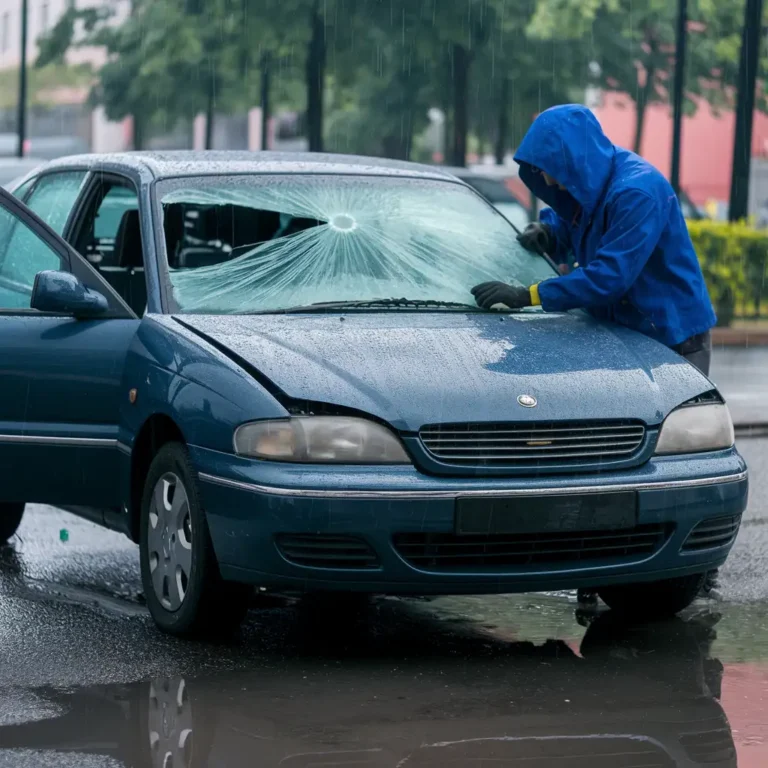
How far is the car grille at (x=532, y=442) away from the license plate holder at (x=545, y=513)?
0.12 metres

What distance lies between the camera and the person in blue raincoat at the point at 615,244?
616cm

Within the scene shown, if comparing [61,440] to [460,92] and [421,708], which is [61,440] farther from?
[460,92]

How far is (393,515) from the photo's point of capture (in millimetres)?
5086

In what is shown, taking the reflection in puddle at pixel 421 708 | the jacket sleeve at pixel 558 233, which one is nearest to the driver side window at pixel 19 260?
the reflection in puddle at pixel 421 708

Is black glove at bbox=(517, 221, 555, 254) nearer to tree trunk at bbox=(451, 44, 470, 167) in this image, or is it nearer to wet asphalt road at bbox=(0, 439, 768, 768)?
wet asphalt road at bbox=(0, 439, 768, 768)

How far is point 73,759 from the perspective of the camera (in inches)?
170

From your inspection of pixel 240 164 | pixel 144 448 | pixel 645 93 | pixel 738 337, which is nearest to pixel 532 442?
pixel 144 448

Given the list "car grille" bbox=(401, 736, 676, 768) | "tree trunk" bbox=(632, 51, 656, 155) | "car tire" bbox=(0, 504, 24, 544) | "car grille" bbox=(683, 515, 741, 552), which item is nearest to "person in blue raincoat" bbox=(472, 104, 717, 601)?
"car grille" bbox=(683, 515, 741, 552)

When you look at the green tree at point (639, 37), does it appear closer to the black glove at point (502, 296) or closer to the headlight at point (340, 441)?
the black glove at point (502, 296)

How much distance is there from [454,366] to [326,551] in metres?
0.69

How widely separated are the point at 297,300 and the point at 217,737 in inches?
76.6

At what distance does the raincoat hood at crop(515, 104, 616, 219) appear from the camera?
631 centimetres

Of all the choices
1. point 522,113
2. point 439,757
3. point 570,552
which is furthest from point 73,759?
point 522,113

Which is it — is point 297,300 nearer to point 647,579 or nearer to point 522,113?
point 647,579
